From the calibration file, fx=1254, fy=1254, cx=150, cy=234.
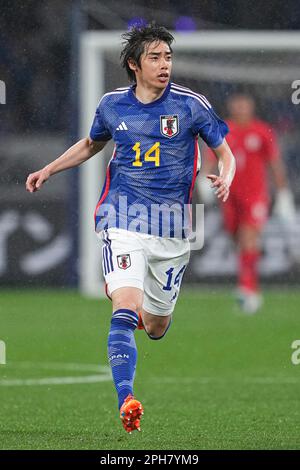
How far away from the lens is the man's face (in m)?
6.55

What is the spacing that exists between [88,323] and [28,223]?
3023mm

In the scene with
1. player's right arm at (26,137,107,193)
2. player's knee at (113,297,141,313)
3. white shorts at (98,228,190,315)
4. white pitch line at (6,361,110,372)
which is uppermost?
player's right arm at (26,137,107,193)

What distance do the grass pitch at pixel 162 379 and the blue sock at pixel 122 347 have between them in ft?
1.05

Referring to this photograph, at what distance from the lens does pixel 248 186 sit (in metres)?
14.3

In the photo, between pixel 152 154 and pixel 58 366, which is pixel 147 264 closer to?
pixel 152 154

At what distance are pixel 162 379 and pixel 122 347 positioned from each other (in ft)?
8.82

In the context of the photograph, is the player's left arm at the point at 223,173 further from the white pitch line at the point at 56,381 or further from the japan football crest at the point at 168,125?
the white pitch line at the point at 56,381

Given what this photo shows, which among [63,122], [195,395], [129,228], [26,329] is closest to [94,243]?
[63,122]

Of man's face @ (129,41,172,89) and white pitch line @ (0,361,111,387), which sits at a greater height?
man's face @ (129,41,172,89)

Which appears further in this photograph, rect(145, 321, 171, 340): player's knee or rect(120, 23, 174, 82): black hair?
rect(145, 321, 171, 340): player's knee

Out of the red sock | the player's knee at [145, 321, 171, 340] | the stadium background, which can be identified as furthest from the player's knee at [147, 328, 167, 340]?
the red sock

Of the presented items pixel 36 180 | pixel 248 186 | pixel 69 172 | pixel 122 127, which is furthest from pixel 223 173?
pixel 69 172

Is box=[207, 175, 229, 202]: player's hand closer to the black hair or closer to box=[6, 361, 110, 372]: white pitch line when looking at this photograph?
the black hair
